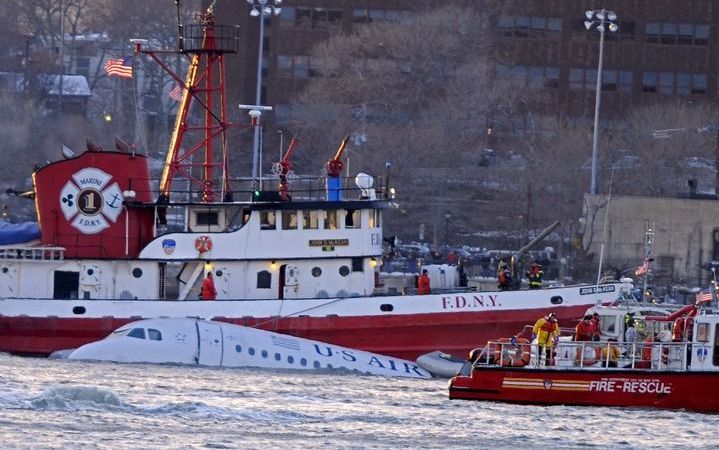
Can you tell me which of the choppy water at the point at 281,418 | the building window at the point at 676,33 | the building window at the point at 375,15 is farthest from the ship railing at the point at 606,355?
the building window at the point at 676,33

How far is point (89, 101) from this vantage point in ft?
383

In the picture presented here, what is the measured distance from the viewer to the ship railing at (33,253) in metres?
55.7

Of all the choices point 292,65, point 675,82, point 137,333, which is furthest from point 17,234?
point 675,82

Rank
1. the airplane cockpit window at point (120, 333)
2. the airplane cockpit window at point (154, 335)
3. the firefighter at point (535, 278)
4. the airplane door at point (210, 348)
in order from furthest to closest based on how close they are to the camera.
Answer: the firefighter at point (535, 278) < the airplane cockpit window at point (120, 333) < the airplane door at point (210, 348) < the airplane cockpit window at point (154, 335)

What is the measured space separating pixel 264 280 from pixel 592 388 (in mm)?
13523

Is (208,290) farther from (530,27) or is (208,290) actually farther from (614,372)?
(530,27)

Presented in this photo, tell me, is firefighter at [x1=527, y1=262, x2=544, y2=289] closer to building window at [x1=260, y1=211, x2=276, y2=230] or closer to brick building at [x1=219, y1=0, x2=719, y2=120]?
building window at [x1=260, y1=211, x2=276, y2=230]

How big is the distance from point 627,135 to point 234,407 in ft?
200

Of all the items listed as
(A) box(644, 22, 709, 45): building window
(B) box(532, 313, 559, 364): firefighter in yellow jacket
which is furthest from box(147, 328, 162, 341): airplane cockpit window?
(A) box(644, 22, 709, 45): building window

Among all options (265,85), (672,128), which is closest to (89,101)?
(265,85)

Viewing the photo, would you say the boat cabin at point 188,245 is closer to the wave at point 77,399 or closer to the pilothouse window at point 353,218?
the pilothouse window at point 353,218

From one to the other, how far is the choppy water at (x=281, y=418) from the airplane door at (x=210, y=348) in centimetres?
308

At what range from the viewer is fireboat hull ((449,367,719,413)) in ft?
145

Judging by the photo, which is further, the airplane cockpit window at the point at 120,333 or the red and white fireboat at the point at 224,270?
the red and white fireboat at the point at 224,270
